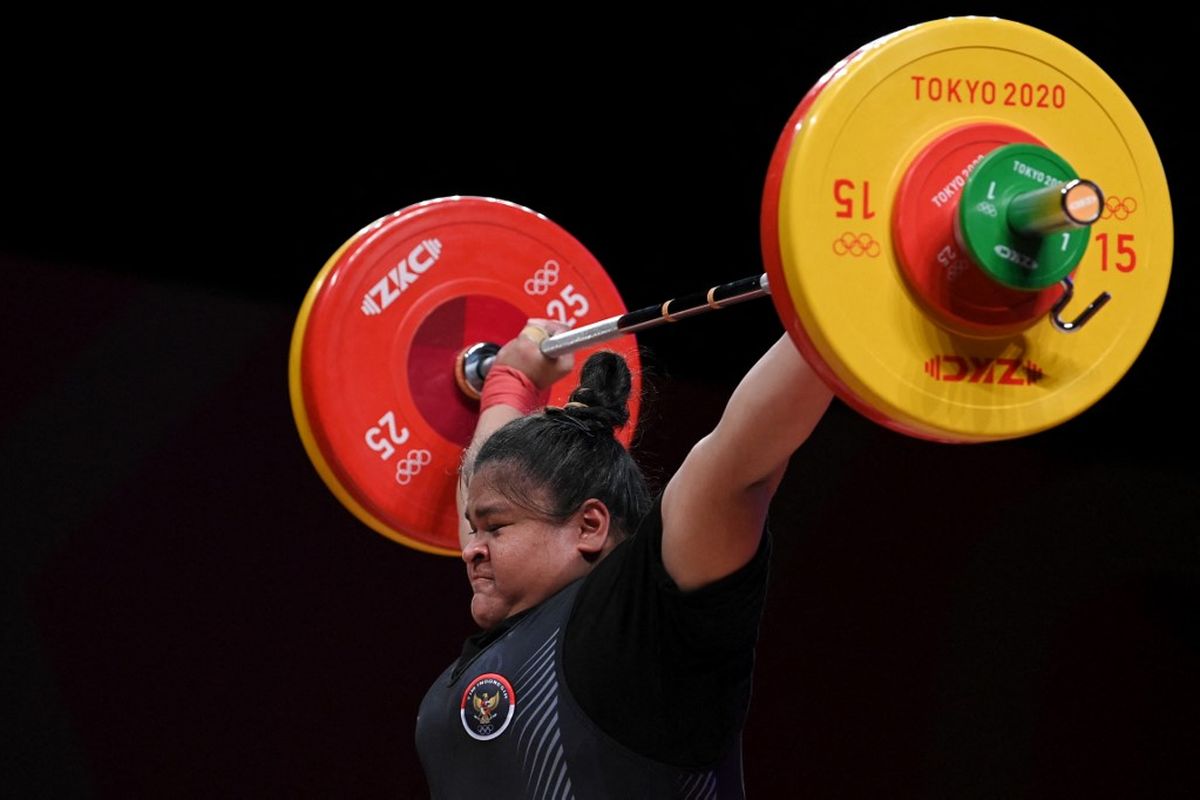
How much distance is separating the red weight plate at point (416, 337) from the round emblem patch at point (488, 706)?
31.4 inches

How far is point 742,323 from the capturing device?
4113mm

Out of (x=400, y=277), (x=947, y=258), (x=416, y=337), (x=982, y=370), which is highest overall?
(x=400, y=277)

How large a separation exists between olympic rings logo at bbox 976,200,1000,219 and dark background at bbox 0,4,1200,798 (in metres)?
2.41

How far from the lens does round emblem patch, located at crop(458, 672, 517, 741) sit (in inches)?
68.2

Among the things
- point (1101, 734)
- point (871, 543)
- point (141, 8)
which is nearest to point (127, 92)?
point (141, 8)

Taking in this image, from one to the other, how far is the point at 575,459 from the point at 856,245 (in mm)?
611

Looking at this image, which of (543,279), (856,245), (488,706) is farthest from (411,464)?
(856,245)

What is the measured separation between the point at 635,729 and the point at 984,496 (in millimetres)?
2780

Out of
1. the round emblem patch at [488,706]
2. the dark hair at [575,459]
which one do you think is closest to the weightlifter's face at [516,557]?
the dark hair at [575,459]

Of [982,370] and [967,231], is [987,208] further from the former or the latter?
[982,370]

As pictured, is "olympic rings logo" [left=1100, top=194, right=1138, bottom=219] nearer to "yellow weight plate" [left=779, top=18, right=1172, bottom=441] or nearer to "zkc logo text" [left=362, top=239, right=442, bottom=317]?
"yellow weight plate" [left=779, top=18, right=1172, bottom=441]

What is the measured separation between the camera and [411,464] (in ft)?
8.46

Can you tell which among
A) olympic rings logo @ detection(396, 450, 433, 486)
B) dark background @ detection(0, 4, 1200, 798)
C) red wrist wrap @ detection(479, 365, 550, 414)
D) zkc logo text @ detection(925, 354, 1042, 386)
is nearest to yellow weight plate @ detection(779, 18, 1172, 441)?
zkc logo text @ detection(925, 354, 1042, 386)

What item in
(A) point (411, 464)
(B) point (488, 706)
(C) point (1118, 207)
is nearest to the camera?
(C) point (1118, 207)
